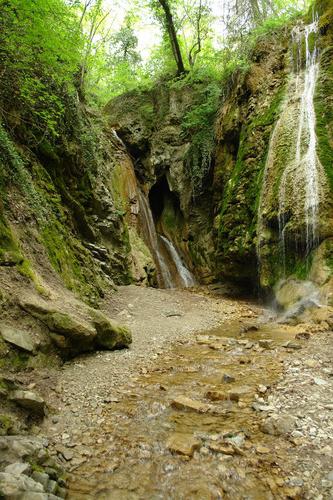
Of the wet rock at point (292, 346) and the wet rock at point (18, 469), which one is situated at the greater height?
the wet rock at point (18, 469)

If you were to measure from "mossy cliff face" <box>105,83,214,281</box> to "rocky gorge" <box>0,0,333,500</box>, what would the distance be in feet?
0.33

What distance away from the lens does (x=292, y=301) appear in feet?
30.0

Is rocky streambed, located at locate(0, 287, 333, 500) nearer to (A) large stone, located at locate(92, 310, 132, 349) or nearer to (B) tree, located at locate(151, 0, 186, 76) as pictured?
(A) large stone, located at locate(92, 310, 132, 349)

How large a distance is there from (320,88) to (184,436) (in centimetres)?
1281

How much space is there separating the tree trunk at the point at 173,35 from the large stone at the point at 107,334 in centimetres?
1827

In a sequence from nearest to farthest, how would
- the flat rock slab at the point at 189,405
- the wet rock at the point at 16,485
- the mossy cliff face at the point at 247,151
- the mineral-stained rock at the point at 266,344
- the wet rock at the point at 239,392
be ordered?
the wet rock at the point at 16,485
the flat rock slab at the point at 189,405
the wet rock at the point at 239,392
the mineral-stained rock at the point at 266,344
the mossy cliff face at the point at 247,151

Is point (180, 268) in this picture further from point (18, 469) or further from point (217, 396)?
point (18, 469)

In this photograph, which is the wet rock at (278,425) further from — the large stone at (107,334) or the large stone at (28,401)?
the large stone at (107,334)

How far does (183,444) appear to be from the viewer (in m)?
3.05

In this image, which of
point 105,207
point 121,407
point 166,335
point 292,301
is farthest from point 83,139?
point 121,407

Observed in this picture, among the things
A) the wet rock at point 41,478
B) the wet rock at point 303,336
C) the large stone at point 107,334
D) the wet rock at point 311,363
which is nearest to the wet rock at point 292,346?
the wet rock at point 303,336

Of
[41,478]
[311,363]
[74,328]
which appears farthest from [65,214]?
[41,478]

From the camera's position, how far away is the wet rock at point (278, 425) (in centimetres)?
317

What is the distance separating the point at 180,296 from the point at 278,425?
8789mm
